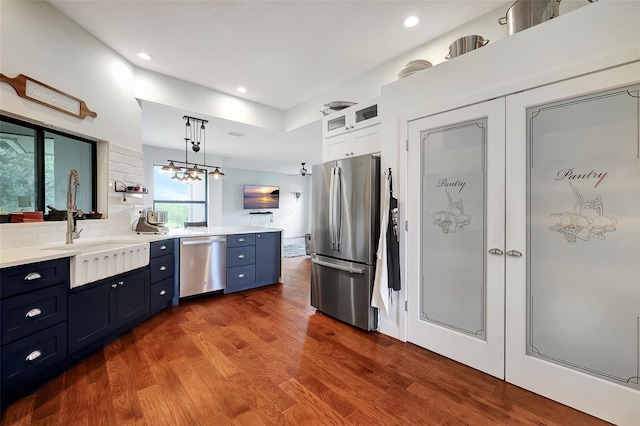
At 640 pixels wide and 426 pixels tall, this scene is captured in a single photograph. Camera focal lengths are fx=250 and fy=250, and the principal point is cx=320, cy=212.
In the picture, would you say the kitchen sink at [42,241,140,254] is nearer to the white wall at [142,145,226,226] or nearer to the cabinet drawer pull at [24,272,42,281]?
the cabinet drawer pull at [24,272,42,281]

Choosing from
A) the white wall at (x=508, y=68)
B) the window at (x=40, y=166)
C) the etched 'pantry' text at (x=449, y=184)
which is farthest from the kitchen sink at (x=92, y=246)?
the etched 'pantry' text at (x=449, y=184)

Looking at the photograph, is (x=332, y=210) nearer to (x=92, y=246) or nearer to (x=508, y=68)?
(x=508, y=68)

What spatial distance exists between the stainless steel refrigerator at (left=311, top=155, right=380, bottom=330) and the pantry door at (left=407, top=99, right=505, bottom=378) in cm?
37

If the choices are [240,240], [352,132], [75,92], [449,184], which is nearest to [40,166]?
[75,92]

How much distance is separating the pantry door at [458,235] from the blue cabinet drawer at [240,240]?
8.23 feet

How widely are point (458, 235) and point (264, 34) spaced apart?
2712mm

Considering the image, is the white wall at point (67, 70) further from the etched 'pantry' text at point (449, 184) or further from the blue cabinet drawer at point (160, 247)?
the etched 'pantry' text at point (449, 184)

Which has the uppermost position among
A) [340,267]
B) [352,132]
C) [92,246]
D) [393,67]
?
[393,67]

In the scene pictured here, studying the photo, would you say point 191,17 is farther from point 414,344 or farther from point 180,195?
point 180,195

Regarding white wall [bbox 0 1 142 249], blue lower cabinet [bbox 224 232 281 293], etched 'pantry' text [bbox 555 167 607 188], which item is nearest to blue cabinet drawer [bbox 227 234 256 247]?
blue lower cabinet [bbox 224 232 281 293]

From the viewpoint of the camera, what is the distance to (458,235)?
207 centimetres

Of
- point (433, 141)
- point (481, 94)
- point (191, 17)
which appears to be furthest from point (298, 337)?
point (191, 17)

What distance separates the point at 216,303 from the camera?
3.38 m

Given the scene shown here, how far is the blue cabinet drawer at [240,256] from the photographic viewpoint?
3.76 meters
